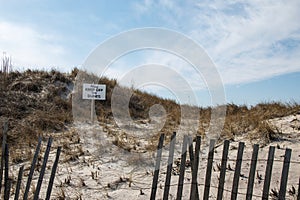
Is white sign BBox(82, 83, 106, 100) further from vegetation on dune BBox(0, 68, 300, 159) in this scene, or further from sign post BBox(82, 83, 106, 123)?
vegetation on dune BBox(0, 68, 300, 159)

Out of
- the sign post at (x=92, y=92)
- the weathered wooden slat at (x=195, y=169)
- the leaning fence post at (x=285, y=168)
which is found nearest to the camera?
the leaning fence post at (x=285, y=168)

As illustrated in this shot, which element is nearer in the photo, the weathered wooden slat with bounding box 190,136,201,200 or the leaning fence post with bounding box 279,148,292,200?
the leaning fence post with bounding box 279,148,292,200

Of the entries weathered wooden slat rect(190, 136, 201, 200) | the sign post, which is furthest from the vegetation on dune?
weathered wooden slat rect(190, 136, 201, 200)

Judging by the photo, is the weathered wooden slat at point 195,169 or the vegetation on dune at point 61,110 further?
the vegetation on dune at point 61,110

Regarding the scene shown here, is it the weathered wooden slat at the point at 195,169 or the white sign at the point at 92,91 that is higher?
the white sign at the point at 92,91

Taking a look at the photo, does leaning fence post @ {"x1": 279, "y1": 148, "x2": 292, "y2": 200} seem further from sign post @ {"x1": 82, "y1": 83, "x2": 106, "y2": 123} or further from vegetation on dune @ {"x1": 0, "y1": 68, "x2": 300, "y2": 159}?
sign post @ {"x1": 82, "y1": 83, "x2": 106, "y2": 123}

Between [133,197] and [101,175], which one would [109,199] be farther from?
[101,175]

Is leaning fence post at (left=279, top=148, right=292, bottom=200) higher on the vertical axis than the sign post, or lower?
lower

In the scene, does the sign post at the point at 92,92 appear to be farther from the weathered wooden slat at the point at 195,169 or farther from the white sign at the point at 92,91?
the weathered wooden slat at the point at 195,169

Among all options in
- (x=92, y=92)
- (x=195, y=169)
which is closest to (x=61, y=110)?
(x=92, y=92)

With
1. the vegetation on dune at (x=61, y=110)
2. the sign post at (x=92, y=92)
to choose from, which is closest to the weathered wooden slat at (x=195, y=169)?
the vegetation on dune at (x=61, y=110)

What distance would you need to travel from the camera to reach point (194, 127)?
8.51m

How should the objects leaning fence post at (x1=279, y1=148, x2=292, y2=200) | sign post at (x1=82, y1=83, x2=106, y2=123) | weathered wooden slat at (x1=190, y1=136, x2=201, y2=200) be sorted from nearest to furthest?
leaning fence post at (x1=279, y1=148, x2=292, y2=200)
weathered wooden slat at (x1=190, y1=136, x2=201, y2=200)
sign post at (x1=82, y1=83, x2=106, y2=123)

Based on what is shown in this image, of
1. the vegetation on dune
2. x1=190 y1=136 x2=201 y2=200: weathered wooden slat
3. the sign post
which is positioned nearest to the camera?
x1=190 y1=136 x2=201 y2=200: weathered wooden slat
